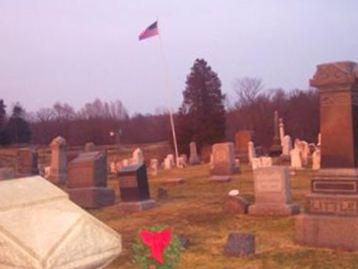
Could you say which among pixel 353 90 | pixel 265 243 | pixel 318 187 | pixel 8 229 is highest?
pixel 353 90

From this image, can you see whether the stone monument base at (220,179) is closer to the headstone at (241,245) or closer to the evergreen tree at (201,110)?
the headstone at (241,245)

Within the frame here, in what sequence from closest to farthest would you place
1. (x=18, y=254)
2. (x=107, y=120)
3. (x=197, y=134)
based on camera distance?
(x=18, y=254), (x=197, y=134), (x=107, y=120)

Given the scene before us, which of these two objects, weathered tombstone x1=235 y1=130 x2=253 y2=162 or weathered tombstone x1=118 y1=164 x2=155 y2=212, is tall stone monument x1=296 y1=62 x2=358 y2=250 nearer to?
weathered tombstone x1=118 y1=164 x2=155 y2=212

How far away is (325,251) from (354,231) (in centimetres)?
57

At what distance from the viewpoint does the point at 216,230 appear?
11.3 m

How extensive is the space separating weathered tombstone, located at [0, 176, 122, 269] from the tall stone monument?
7.46 metres

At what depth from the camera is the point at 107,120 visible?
89375 millimetres

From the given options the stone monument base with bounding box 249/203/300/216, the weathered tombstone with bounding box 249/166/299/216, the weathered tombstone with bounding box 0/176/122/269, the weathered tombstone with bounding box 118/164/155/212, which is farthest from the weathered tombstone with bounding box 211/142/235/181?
the weathered tombstone with bounding box 0/176/122/269

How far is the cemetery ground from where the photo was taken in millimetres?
8594

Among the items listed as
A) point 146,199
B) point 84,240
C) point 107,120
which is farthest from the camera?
point 107,120

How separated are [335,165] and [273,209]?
316 cm

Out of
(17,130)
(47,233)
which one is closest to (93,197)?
(47,233)

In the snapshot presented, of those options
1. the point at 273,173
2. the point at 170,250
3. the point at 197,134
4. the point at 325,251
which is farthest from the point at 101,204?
the point at 197,134

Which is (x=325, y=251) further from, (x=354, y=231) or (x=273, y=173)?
(x=273, y=173)
